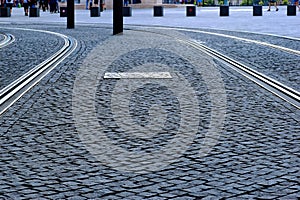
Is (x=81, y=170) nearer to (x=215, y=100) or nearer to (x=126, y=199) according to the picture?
(x=126, y=199)

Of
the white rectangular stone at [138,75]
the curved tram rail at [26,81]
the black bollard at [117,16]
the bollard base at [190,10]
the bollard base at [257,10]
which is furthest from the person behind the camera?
the bollard base at [190,10]

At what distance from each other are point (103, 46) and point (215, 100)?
886cm

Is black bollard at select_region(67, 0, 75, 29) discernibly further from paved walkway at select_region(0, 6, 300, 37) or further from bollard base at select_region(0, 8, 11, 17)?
bollard base at select_region(0, 8, 11, 17)

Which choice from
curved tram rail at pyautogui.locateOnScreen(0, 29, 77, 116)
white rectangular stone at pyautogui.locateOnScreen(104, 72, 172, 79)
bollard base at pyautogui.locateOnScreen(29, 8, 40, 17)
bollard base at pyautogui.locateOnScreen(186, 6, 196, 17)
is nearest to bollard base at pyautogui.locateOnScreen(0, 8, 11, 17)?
bollard base at pyautogui.locateOnScreen(29, 8, 40, 17)

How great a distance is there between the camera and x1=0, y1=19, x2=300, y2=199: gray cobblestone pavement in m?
4.54

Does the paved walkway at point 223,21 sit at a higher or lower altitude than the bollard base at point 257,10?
lower

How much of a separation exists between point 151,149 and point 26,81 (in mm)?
4585

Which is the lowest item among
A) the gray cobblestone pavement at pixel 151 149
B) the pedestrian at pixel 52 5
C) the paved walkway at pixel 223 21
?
the gray cobblestone pavement at pixel 151 149

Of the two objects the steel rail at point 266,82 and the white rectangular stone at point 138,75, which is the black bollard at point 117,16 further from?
the white rectangular stone at point 138,75

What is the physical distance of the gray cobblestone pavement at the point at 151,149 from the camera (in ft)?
14.9

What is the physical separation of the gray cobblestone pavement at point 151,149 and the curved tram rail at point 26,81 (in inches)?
5.7

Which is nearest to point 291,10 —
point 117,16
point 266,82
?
point 117,16

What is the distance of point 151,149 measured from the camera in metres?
5.71

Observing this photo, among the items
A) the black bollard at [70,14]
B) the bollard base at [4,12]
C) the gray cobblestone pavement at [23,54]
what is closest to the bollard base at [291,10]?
the bollard base at [4,12]
